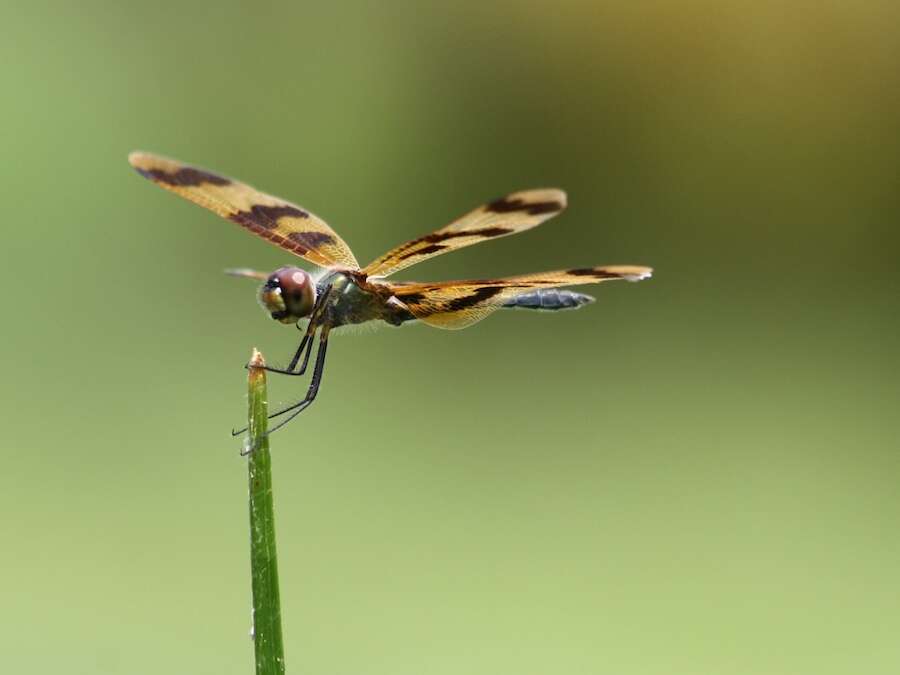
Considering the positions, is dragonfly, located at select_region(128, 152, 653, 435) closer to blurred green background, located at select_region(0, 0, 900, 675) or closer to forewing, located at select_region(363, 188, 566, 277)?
forewing, located at select_region(363, 188, 566, 277)

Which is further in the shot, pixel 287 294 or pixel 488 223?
pixel 488 223

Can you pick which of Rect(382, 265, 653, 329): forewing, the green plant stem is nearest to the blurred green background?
Rect(382, 265, 653, 329): forewing

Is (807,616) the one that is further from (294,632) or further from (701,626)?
(294,632)

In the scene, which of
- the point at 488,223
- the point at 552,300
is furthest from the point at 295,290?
the point at 552,300

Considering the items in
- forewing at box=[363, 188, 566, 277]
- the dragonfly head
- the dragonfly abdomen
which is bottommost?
the dragonfly head

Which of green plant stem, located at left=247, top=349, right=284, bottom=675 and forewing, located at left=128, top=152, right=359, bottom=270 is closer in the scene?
green plant stem, located at left=247, top=349, right=284, bottom=675

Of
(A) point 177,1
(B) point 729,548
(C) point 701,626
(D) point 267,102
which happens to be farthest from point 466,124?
(C) point 701,626

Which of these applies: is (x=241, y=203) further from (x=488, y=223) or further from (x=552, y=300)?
(x=552, y=300)
